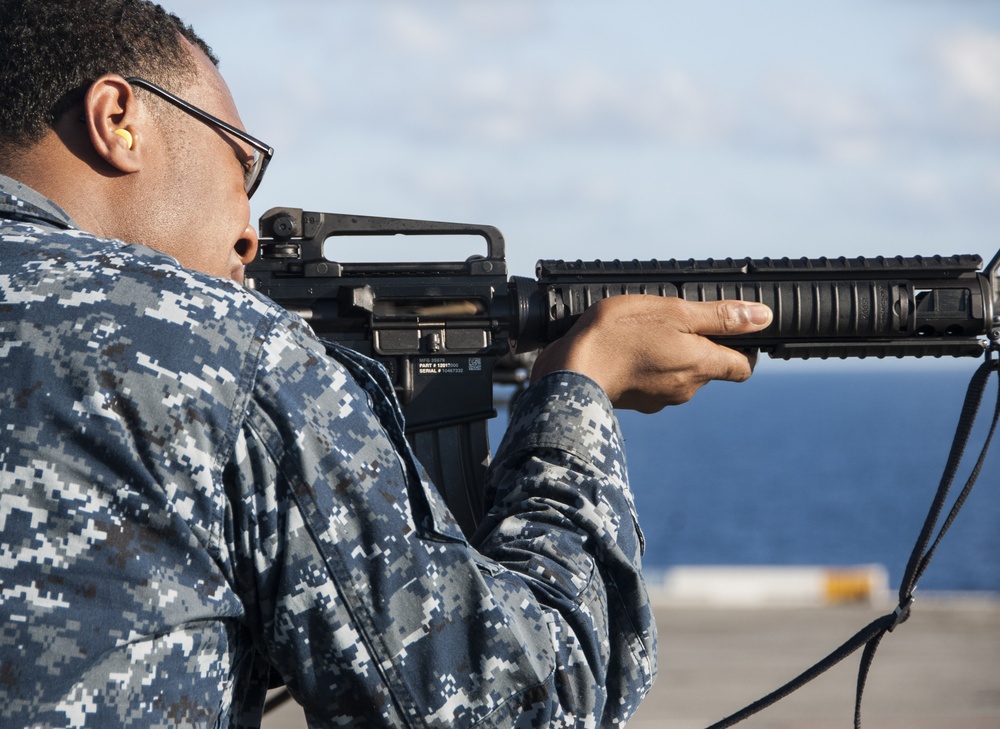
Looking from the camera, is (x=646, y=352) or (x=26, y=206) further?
(x=646, y=352)

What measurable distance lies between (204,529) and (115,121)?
832mm

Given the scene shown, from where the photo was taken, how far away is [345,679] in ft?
6.02

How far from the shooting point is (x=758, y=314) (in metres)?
3.47

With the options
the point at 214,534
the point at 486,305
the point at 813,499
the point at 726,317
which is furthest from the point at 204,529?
the point at 813,499

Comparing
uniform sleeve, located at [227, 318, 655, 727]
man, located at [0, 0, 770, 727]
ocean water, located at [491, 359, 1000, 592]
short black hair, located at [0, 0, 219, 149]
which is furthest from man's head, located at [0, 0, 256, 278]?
ocean water, located at [491, 359, 1000, 592]

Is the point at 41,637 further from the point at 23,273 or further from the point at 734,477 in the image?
the point at 734,477

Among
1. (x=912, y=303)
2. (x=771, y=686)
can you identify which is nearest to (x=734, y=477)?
(x=771, y=686)

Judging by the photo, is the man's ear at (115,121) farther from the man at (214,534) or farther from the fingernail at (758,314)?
the fingernail at (758,314)

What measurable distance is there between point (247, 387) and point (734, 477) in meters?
120

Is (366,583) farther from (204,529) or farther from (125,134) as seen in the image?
(125,134)

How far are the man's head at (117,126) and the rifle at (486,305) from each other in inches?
51.7

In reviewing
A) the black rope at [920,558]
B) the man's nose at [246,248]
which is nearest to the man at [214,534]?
the man's nose at [246,248]

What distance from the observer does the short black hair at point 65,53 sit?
84.6 inches

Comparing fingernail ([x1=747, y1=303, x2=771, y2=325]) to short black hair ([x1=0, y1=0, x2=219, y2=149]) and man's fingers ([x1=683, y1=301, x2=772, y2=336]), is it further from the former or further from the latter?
short black hair ([x1=0, y1=0, x2=219, y2=149])
